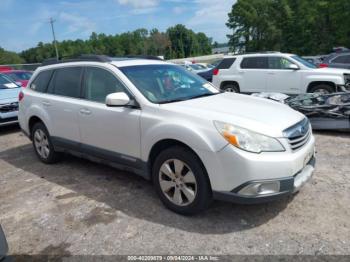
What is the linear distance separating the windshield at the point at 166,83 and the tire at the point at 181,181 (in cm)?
72

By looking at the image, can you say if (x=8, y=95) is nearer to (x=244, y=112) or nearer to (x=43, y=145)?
(x=43, y=145)

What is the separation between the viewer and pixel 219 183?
122 inches

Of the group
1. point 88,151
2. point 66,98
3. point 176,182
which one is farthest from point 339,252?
point 66,98

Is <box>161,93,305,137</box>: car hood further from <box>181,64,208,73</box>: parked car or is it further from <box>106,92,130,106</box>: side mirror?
<box>181,64,208,73</box>: parked car

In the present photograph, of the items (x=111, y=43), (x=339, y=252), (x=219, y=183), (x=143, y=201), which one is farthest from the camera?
(x=111, y=43)

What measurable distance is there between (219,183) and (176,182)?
0.52 metres

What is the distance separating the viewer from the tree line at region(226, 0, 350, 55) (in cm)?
4053

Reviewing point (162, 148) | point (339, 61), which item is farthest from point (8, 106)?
point (339, 61)

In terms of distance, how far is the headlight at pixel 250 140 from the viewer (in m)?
3.01

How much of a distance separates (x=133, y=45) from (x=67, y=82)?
102 m

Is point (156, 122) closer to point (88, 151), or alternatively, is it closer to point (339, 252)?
point (88, 151)

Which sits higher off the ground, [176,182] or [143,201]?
[176,182]

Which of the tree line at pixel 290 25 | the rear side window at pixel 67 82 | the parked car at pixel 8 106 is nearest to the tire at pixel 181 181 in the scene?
the rear side window at pixel 67 82

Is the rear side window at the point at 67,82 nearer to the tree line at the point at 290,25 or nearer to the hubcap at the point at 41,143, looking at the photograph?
the hubcap at the point at 41,143
